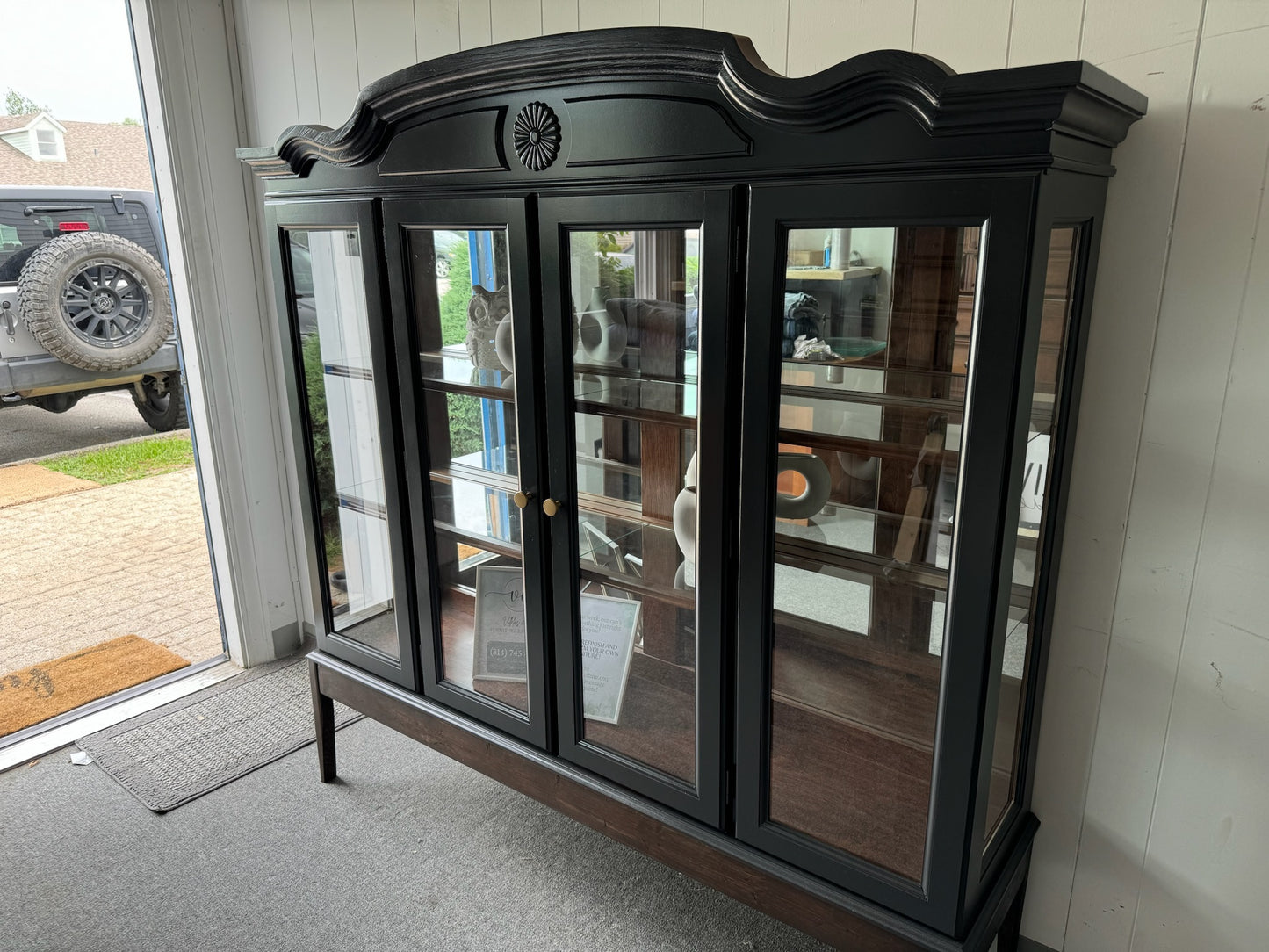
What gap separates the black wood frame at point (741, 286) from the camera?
1019mm

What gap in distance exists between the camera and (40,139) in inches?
209

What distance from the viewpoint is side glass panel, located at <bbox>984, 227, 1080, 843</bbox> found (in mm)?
1129

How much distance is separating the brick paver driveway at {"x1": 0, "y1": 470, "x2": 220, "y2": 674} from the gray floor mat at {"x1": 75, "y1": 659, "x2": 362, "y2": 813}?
38 centimetres

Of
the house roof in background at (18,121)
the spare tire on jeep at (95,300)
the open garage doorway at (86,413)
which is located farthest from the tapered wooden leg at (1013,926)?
the house roof in background at (18,121)

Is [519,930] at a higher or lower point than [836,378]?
lower

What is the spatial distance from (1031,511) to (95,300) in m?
5.86

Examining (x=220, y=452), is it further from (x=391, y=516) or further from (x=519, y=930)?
(x=519, y=930)

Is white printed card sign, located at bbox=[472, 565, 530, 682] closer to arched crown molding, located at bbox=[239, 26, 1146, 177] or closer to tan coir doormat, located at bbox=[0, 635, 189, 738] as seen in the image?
arched crown molding, located at bbox=[239, 26, 1146, 177]

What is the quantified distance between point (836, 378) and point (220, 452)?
2099 mm

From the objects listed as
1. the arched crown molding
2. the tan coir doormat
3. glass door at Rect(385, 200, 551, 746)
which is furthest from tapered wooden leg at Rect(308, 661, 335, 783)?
the arched crown molding

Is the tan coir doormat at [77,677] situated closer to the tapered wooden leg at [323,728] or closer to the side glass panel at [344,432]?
the tapered wooden leg at [323,728]

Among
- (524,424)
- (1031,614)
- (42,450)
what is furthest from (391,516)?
(42,450)

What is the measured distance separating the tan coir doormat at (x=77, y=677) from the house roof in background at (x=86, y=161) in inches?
136

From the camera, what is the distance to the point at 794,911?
141cm
